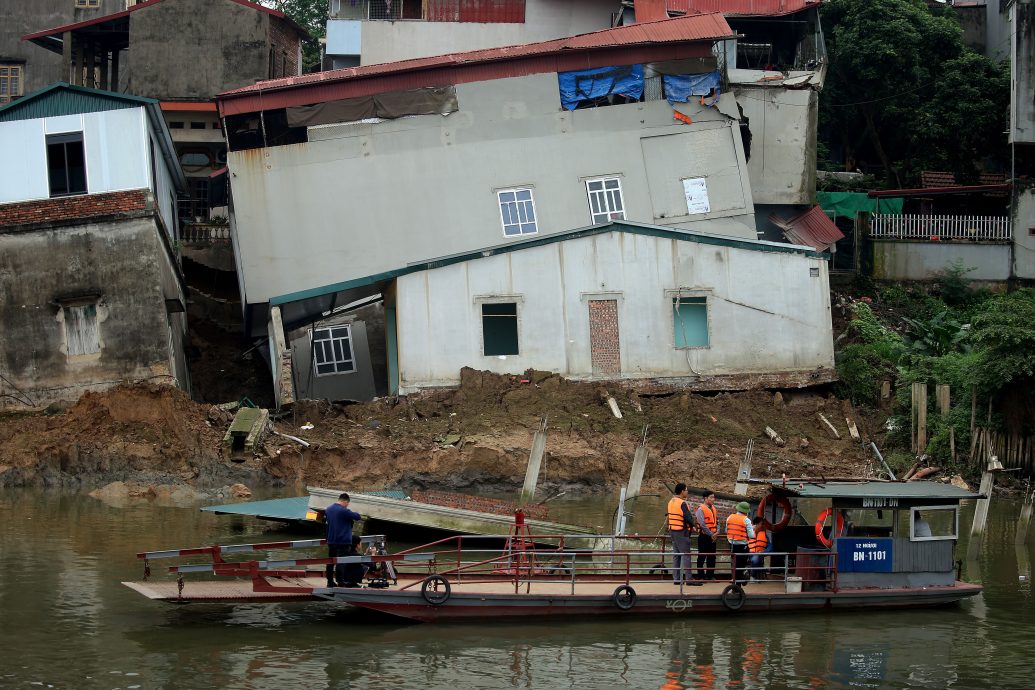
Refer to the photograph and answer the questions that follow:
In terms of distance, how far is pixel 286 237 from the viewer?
35312 mm

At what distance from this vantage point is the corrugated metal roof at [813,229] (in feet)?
128

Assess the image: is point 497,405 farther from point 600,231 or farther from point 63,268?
point 63,268

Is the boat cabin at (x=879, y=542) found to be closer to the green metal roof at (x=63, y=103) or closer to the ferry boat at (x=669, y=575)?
the ferry boat at (x=669, y=575)

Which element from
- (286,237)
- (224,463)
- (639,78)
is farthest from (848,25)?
(224,463)

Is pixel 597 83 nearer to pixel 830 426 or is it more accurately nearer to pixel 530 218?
pixel 530 218

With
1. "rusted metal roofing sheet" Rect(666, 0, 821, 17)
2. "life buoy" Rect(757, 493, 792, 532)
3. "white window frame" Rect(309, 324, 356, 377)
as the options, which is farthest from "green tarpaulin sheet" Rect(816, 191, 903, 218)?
"life buoy" Rect(757, 493, 792, 532)

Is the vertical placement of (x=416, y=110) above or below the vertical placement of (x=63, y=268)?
above

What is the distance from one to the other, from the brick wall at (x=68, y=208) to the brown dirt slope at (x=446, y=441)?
4.19 metres

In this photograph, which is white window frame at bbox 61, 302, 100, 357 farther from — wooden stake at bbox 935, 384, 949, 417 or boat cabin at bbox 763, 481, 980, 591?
wooden stake at bbox 935, 384, 949, 417

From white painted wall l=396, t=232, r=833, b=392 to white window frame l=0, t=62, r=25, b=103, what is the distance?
27.8 meters

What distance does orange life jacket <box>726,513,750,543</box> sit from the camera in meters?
19.6

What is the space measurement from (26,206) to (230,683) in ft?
58.0

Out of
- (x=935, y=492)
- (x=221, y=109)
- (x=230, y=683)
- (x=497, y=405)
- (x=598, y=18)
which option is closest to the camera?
(x=230, y=683)

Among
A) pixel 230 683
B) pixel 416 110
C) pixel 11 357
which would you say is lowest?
pixel 230 683
